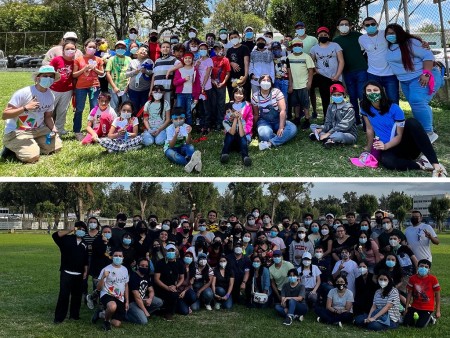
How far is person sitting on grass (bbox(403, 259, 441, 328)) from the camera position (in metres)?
7.23

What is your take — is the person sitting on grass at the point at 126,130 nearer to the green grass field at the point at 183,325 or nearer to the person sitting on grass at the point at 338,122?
the green grass field at the point at 183,325

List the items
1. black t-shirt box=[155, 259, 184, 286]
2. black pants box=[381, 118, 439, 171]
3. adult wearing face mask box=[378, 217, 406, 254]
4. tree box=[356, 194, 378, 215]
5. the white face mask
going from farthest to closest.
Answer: tree box=[356, 194, 378, 215], the white face mask, adult wearing face mask box=[378, 217, 406, 254], black t-shirt box=[155, 259, 184, 286], black pants box=[381, 118, 439, 171]

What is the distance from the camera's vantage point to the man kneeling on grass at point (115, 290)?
7148 mm

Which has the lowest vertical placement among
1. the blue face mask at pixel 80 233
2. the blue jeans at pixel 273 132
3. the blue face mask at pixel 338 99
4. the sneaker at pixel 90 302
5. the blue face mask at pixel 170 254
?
the sneaker at pixel 90 302

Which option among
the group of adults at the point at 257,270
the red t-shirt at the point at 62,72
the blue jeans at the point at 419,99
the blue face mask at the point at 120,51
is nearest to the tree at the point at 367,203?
the group of adults at the point at 257,270

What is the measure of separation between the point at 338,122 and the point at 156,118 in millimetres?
2842

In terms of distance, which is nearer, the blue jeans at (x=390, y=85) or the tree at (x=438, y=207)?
the blue jeans at (x=390, y=85)

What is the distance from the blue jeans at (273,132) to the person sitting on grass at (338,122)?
1.43ft

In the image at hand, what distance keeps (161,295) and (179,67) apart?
3.58 m

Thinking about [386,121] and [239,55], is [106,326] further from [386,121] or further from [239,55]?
[239,55]

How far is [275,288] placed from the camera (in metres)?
8.45

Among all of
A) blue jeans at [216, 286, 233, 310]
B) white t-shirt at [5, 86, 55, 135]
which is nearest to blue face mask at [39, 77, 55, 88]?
white t-shirt at [5, 86, 55, 135]

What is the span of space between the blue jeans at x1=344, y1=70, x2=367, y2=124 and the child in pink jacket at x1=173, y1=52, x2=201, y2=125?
97.6 inches

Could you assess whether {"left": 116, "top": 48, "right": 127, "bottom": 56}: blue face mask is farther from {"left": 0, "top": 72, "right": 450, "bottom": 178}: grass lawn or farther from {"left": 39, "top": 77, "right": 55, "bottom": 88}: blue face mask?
{"left": 0, "top": 72, "right": 450, "bottom": 178}: grass lawn
